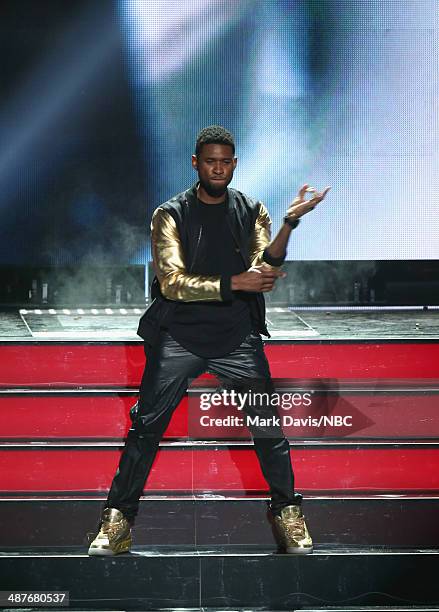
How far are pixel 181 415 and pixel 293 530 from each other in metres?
1.08

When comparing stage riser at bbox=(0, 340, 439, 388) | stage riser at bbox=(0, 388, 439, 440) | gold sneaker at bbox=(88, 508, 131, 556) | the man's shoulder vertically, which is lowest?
gold sneaker at bbox=(88, 508, 131, 556)

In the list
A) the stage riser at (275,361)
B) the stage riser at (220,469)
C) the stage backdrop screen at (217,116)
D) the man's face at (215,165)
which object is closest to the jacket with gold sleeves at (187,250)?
the man's face at (215,165)

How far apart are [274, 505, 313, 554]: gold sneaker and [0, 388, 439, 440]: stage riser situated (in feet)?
2.81

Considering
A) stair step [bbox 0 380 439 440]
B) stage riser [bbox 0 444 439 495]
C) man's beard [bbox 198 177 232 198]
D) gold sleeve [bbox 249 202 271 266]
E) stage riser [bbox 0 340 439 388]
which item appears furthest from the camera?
stage riser [bbox 0 340 439 388]

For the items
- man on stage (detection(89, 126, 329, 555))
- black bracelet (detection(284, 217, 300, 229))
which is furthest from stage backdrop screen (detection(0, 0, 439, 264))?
black bracelet (detection(284, 217, 300, 229))

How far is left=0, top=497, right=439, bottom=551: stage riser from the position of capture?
440cm

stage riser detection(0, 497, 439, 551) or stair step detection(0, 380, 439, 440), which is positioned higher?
stair step detection(0, 380, 439, 440)

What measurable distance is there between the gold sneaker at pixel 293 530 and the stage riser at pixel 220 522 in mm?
159

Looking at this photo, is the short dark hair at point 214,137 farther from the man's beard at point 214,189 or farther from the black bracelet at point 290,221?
the black bracelet at point 290,221

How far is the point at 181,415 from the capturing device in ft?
16.7

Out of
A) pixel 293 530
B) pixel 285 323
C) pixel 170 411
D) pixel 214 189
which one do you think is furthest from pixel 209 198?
pixel 285 323

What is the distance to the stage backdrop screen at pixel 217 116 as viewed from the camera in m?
7.55

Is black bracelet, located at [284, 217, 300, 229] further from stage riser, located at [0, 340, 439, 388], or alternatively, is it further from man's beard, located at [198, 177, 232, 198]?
stage riser, located at [0, 340, 439, 388]

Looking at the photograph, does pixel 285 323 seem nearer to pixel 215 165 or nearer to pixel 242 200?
pixel 242 200
